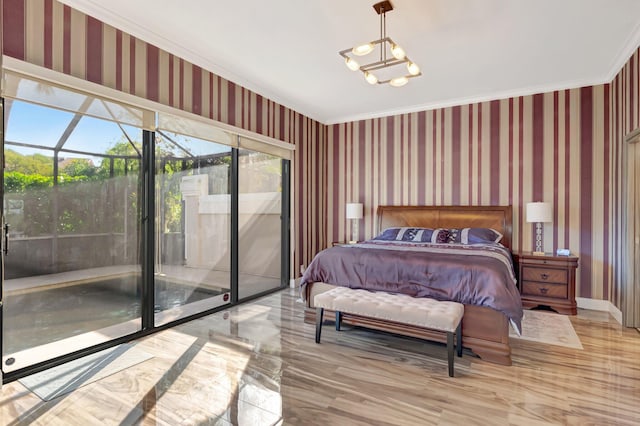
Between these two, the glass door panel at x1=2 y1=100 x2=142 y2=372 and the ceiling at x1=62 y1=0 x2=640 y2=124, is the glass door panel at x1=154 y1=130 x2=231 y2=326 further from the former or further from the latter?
the ceiling at x1=62 y1=0 x2=640 y2=124

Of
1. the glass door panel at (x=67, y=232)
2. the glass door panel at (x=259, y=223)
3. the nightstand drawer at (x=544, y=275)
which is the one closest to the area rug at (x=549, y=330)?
the nightstand drawer at (x=544, y=275)

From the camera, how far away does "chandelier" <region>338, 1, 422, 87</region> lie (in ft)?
8.79

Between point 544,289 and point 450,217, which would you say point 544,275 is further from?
point 450,217

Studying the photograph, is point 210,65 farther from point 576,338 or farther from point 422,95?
point 576,338

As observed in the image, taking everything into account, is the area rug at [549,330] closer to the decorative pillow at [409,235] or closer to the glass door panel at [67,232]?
the decorative pillow at [409,235]

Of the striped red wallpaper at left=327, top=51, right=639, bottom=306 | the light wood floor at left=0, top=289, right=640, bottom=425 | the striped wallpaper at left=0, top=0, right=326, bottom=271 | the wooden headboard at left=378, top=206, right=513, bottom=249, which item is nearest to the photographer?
the light wood floor at left=0, top=289, right=640, bottom=425

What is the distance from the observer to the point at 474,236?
437 cm

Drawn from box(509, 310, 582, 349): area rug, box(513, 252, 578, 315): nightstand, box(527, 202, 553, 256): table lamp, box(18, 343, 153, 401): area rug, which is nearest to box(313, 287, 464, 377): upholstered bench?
box(509, 310, 582, 349): area rug

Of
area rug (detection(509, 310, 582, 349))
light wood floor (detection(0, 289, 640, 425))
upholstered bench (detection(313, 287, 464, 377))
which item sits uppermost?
upholstered bench (detection(313, 287, 464, 377))

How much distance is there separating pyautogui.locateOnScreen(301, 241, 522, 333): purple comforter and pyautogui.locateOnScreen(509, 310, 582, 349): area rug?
0.63 metres

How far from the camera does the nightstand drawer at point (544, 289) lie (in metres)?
4.01

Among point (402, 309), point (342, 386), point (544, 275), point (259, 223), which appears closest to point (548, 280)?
point (544, 275)

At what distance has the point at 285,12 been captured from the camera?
2779 millimetres

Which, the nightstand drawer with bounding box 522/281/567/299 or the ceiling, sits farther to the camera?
the nightstand drawer with bounding box 522/281/567/299
